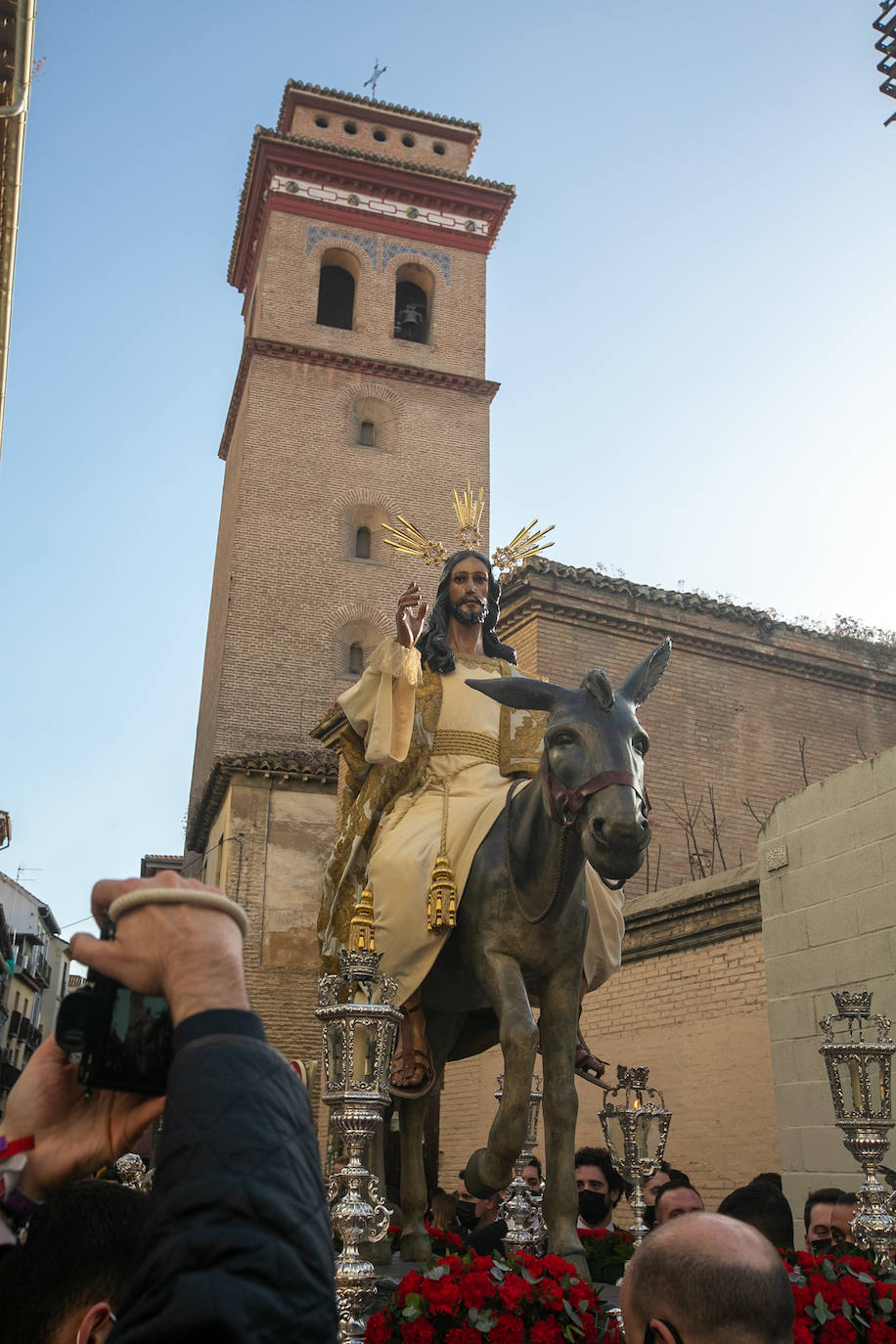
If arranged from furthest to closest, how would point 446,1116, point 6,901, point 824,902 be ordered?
1. point 6,901
2. point 446,1116
3. point 824,902

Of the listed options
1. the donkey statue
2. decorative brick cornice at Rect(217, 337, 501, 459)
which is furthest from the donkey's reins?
decorative brick cornice at Rect(217, 337, 501, 459)

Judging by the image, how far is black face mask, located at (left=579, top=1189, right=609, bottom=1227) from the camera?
676cm

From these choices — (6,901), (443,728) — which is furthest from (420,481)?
(6,901)

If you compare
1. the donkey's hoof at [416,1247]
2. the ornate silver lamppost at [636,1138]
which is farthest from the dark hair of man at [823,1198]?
the donkey's hoof at [416,1247]

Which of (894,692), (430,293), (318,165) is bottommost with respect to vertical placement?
(894,692)

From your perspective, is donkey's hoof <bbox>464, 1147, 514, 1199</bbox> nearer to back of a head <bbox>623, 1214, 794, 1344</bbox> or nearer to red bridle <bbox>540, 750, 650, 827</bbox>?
red bridle <bbox>540, 750, 650, 827</bbox>

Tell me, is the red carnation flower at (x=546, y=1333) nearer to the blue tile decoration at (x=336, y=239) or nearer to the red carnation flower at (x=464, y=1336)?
the red carnation flower at (x=464, y=1336)

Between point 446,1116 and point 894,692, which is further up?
point 894,692

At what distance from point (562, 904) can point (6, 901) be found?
168 ft

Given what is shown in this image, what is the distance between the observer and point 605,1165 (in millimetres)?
7191

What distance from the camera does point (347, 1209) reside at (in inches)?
Answer: 146

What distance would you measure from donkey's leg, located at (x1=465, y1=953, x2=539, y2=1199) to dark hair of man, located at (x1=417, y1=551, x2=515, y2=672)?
1.85 metres

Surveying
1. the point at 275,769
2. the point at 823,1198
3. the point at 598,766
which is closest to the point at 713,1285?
the point at 598,766

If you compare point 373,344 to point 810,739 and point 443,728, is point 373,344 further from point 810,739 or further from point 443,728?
point 443,728
